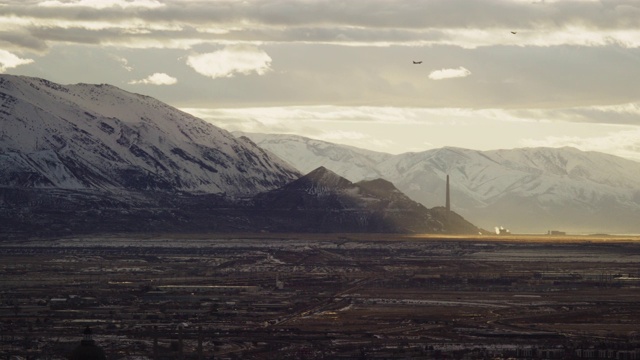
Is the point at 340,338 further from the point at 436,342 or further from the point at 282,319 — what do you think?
the point at 282,319

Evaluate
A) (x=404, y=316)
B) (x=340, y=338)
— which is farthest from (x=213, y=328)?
(x=404, y=316)

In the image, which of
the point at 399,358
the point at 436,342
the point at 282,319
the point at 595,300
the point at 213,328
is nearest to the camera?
the point at 399,358

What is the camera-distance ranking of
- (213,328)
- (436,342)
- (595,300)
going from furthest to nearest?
(595,300) < (213,328) < (436,342)

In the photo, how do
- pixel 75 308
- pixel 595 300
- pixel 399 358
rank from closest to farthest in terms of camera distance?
pixel 399 358, pixel 75 308, pixel 595 300

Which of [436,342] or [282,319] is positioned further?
[282,319]

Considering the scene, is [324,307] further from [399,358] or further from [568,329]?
[399,358]

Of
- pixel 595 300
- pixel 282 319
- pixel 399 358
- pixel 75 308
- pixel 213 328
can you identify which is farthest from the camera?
pixel 595 300

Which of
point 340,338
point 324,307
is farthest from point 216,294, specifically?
point 340,338

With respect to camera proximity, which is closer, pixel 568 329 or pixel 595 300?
pixel 568 329
